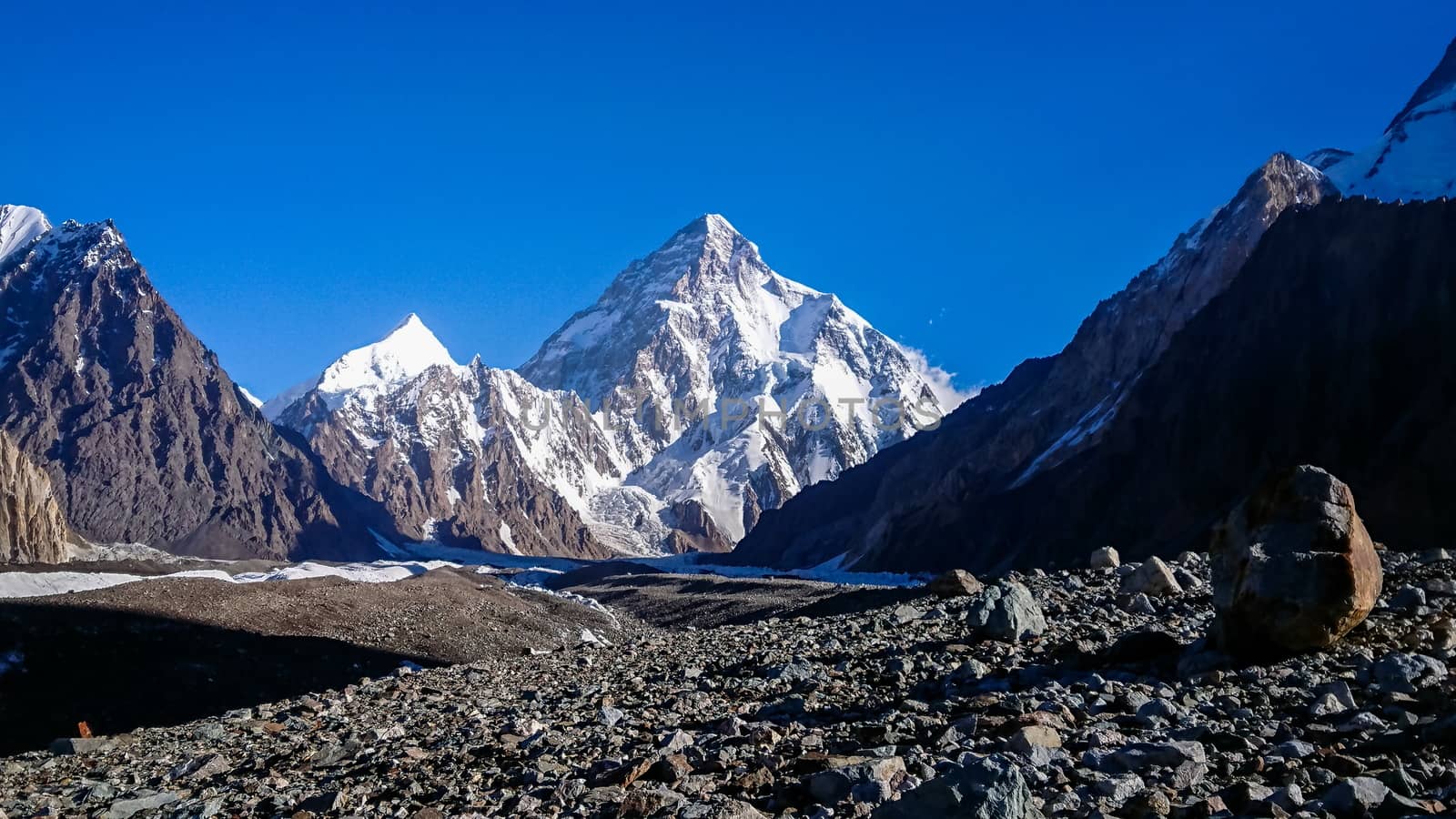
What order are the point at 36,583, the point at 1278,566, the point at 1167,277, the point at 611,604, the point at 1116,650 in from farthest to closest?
the point at 1167,277, the point at 611,604, the point at 36,583, the point at 1116,650, the point at 1278,566

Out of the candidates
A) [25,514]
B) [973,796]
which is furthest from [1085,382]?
[973,796]

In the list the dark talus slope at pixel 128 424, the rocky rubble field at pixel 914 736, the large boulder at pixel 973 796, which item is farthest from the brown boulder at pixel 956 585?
the dark talus slope at pixel 128 424

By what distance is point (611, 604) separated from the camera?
3280 inches

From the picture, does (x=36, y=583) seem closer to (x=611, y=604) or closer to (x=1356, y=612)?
(x=611, y=604)

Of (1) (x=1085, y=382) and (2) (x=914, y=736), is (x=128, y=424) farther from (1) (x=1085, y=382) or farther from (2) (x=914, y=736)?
(2) (x=914, y=736)

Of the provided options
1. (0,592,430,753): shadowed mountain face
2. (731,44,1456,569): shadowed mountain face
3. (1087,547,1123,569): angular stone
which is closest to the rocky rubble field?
(1087,547,1123,569): angular stone

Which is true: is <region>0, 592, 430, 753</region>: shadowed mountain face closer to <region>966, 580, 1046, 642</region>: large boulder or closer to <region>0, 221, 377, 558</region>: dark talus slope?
<region>966, 580, 1046, 642</region>: large boulder

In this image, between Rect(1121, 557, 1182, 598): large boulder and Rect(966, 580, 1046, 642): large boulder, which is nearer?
Rect(966, 580, 1046, 642): large boulder

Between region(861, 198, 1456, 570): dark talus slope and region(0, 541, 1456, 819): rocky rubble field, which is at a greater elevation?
region(861, 198, 1456, 570): dark talus slope

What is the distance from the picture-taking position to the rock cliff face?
96.8m

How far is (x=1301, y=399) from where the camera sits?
6544cm

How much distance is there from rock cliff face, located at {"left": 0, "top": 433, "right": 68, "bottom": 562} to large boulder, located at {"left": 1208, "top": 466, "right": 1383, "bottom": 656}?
110 m

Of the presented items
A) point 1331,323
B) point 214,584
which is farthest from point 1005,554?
point 214,584

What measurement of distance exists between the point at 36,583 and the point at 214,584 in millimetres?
13783
